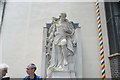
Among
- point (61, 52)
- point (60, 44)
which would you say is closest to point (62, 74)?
point (61, 52)

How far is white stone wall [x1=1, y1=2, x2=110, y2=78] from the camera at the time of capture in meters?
3.77

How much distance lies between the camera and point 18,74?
12.0ft

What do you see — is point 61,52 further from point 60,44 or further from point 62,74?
point 62,74

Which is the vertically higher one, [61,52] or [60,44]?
[60,44]

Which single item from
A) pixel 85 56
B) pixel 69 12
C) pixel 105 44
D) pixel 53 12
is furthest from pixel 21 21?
pixel 105 44

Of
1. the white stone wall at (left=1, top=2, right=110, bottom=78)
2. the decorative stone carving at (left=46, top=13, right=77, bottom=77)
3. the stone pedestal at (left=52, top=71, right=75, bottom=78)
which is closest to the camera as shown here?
the stone pedestal at (left=52, top=71, right=75, bottom=78)

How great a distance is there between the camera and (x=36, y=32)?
163 inches

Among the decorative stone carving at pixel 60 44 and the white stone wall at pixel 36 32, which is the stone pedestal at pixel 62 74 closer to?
the decorative stone carving at pixel 60 44

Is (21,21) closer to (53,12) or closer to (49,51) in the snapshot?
(53,12)

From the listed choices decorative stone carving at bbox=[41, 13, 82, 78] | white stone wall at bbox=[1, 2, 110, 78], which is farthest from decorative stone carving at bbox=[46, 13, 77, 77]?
white stone wall at bbox=[1, 2, 110, 78]

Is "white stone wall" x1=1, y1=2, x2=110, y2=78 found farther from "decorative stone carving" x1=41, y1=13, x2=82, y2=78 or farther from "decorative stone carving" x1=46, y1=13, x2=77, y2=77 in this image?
"decorative stone carving" x1=46, y1=13, x2=77, y2=77

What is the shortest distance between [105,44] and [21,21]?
2668mm

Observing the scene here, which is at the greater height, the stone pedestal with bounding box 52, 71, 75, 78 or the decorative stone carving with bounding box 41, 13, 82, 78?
the decorative stone carving with bounding box 41, 13, 82, 78

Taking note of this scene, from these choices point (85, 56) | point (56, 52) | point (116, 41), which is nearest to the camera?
point (56, 52)
